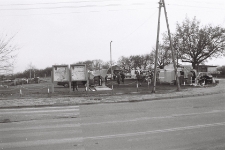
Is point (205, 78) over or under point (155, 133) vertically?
over

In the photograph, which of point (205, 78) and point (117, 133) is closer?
point (117, 133)

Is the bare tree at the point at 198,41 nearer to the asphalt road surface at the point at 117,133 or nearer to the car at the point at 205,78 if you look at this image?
the car at the point at 205,78

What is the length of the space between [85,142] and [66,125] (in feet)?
7.63

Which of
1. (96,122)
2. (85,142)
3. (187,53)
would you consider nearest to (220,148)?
(85,142)

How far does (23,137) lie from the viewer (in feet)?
22.2

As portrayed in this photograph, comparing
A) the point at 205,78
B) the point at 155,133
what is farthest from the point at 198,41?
the point at 155,133

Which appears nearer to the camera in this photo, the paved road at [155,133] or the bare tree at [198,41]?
the paved road at [155,133]

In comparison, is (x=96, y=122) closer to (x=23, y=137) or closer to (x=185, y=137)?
(x=23, y=137)

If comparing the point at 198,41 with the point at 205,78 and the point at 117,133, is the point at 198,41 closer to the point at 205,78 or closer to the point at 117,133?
the point at 205,78

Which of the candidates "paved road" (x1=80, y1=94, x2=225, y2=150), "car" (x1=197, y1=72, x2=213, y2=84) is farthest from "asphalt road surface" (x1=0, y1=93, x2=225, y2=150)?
"car" (x1=197, y1=72, x2=213, y2=84)

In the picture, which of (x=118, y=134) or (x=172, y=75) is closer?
(x=118, y=134)

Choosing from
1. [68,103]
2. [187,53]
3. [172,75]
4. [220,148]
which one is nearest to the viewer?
[220,148]

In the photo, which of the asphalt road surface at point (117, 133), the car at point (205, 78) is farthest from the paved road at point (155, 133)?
the car at point (205, 78)

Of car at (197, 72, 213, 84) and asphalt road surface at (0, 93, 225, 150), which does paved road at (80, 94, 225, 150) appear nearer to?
asphalt road surface at (0, 93, 225, 150)
